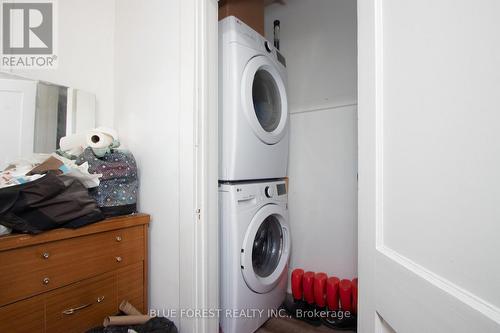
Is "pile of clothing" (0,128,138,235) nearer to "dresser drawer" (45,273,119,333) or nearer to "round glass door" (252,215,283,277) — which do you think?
"dresser drawer" (45,273,119,333)

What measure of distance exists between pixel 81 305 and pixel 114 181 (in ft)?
1.78

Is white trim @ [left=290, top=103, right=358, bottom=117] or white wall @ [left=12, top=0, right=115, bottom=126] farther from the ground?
white wall @ [left=12, top=0, right=115, bottom=126]

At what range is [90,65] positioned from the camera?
146 cm

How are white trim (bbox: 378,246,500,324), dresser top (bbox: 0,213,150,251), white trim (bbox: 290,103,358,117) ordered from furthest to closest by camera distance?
white trim (bbox: 290,103,358,117) < dresser top (bbox: 0,213,150,251) < white trim (bbox: 378,246,500,324)

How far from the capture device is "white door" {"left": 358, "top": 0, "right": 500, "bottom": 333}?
0.30m

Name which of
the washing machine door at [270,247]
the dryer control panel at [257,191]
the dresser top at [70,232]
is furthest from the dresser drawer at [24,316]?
the washing machine door at [270,247]

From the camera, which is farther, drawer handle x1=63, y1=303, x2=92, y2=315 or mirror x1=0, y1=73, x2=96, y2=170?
mirror x1=0, y1=73, x2=96, y2=170

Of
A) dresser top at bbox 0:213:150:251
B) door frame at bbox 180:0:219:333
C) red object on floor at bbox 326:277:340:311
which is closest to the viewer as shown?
dresser top at bbox 0:213:150:251

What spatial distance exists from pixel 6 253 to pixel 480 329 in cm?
123

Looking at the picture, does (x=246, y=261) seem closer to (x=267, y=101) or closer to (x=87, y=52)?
(x=267, y=101)

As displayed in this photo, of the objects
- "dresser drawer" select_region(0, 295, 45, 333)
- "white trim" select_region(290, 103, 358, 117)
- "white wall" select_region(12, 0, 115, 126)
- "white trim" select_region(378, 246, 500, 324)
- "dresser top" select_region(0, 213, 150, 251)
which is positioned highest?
"white wall" select_region(12, 0, 115, 126)

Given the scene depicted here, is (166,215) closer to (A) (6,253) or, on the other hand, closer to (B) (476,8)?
(A) (6,253)

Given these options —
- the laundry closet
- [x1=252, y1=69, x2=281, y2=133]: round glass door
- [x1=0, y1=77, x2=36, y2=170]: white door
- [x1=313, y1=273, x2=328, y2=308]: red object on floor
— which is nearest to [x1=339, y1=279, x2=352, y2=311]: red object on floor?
the laundry closet

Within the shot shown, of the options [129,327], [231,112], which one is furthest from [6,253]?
[231,112]
